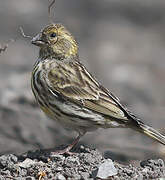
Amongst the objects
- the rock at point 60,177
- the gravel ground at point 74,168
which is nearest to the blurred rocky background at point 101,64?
the gravel ground at point 74,168

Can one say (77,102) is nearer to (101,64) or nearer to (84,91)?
(84,91)

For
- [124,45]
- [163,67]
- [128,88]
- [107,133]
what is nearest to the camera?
[107,133]

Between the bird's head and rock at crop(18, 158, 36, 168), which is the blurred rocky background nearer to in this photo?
the bird's head

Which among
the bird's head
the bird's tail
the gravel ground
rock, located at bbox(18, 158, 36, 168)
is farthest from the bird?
rock, located at bbox(18, 158, 36, 168)

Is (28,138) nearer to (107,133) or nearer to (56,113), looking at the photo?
(107,133)

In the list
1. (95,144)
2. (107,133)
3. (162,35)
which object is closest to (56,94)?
(95,144)

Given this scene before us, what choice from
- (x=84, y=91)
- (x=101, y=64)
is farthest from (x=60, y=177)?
(x=101, y=64)
